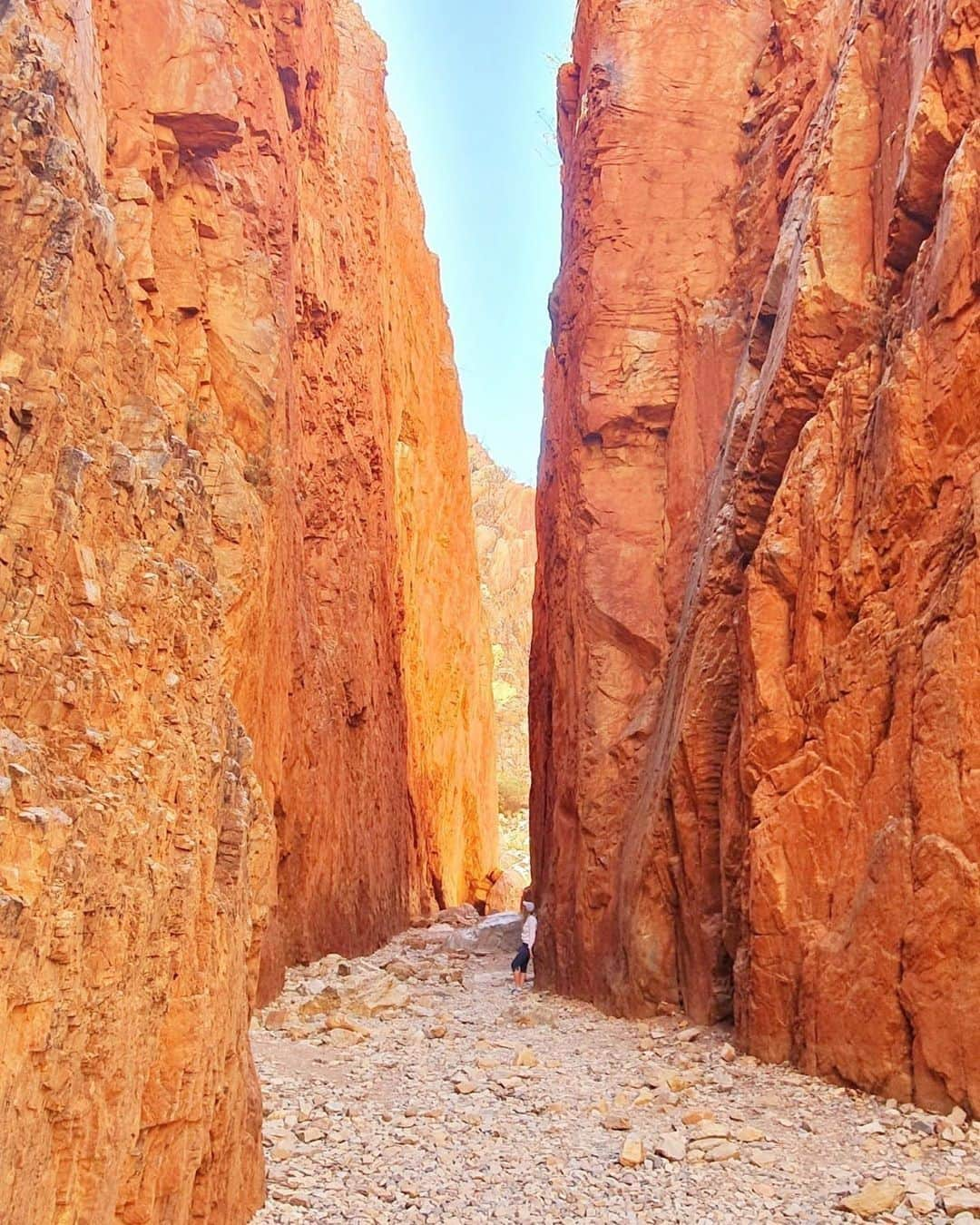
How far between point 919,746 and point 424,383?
92.7 ft

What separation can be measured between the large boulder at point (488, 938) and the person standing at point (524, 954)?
0.33 meters

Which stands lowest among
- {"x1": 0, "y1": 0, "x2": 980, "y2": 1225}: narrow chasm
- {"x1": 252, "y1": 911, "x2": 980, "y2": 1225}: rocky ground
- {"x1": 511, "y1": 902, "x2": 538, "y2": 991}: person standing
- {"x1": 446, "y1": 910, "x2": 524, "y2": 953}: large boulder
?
{"x1": 446, "y1": 910, "x2": 524, "y2": 953}: large boulder

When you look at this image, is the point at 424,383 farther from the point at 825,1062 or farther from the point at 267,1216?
the point at 267,1216

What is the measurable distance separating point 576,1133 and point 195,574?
553cm

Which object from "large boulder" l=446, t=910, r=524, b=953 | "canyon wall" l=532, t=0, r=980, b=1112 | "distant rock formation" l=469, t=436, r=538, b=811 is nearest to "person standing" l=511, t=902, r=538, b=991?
"large boulder" l=446, t=910, r=524, b=953

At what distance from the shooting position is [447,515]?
3816 cm

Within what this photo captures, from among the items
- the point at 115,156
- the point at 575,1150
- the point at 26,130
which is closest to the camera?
the point at 26,130

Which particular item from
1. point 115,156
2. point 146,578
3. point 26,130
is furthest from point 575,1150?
point 115,156

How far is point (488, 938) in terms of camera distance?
22.8m

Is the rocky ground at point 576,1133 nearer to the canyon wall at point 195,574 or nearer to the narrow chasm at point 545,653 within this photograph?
the narrow chasm at point 545,653

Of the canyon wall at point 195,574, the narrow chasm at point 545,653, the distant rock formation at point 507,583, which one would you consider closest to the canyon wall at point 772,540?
the narrow chasm at point 545,653

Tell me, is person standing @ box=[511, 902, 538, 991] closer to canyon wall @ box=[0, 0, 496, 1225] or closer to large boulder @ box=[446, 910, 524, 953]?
large boulder @ box=[446, 910, 524, 953]

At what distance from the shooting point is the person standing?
58.5 ft

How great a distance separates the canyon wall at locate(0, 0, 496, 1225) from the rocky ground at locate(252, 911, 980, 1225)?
53.1 inches
